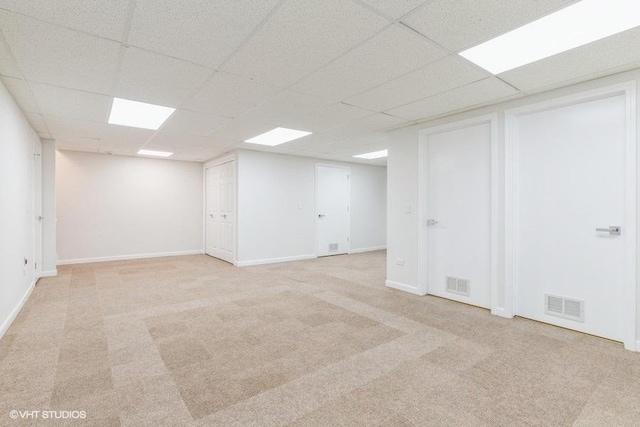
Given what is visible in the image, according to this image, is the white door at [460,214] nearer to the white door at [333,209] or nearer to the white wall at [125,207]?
the white door at [333,209]

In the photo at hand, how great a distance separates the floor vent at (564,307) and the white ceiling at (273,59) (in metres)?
2.12

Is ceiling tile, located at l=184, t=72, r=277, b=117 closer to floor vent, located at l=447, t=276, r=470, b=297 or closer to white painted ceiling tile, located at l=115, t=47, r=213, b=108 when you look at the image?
white painted ceiling tile, located at l=115, t=47, r=213, b=108

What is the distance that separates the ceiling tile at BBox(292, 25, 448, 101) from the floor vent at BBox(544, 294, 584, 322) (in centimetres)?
268

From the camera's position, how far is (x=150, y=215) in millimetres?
7383

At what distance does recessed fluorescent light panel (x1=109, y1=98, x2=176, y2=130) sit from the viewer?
11.8ft

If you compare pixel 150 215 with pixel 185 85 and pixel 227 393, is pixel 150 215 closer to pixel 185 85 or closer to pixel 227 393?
pixel 185 85

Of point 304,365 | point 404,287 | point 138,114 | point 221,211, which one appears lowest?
point 304,365

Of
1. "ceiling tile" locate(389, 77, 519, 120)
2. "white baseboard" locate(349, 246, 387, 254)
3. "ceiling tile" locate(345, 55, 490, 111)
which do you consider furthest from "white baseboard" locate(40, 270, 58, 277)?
"ceiling tile" locate(389, 77, 519, 120)

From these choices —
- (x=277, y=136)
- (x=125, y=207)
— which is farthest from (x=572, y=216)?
(x=125, y=207)

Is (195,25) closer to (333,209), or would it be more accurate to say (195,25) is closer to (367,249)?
(333,209)

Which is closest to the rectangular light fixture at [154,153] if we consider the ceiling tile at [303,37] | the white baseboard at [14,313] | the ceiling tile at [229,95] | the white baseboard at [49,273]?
the white baseboard at [49,273]

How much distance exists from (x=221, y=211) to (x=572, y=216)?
6.26 meters

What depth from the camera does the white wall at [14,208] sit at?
2.96 metres

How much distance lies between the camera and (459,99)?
11.0 ft
